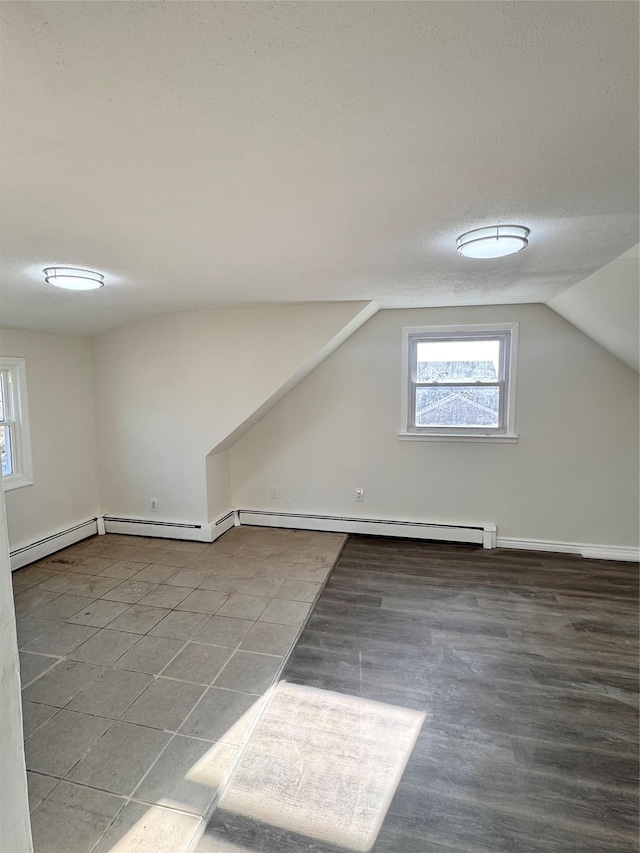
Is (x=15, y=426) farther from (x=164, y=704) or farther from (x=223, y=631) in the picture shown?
(x=164, y=704)

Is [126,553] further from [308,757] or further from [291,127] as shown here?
[291,127]

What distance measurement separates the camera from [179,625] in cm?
261

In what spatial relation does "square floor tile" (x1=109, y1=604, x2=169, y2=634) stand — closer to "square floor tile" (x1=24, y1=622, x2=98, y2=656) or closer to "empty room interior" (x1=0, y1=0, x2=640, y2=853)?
"empty room interior" (x1=0, y1=0, x2=640, y2=853)

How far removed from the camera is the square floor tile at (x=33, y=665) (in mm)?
2160

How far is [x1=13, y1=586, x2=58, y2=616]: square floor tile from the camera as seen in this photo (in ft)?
9.19

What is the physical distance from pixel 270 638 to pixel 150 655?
26.4 inches

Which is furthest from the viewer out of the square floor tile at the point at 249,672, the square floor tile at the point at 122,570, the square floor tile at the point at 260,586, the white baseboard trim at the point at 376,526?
the white baseboard trim at the point at 376,526

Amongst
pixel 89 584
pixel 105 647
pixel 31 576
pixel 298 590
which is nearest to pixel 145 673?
pixel 105 647

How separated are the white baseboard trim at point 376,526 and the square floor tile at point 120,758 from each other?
2.52 m

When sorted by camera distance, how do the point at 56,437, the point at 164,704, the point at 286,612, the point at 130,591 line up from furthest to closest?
the point at 56,437
the point at 130,591
the point at 286,612
the point at 164,704

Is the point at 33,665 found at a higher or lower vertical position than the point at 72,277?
lower

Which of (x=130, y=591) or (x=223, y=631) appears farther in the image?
(x=130, y=591)

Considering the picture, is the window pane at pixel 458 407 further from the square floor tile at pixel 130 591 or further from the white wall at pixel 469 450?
the square floor tile at pixel 130 591

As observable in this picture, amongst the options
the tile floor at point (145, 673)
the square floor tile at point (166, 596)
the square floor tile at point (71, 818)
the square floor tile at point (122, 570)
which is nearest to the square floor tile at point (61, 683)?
the tile floor at point (145, 673)
